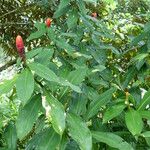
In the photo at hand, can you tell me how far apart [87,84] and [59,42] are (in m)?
0.25

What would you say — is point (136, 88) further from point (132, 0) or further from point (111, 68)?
point (132, 0)

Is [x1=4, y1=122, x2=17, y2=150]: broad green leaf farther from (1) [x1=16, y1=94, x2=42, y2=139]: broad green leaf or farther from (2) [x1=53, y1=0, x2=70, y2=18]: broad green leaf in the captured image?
(2) [x1=53, y1=0, x2=70, y2=18]: broad green leaf

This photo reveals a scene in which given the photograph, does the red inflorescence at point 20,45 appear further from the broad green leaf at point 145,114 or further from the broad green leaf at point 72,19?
the broad green leaf at point 72,19

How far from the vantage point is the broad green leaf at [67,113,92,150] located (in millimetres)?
1209

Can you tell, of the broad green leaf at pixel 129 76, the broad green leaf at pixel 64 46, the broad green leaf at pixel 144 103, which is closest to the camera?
the broad green leaf at pixel 144 103

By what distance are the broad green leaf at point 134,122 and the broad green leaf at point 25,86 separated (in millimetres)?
388

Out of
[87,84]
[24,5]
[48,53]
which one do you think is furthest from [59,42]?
[24,5]

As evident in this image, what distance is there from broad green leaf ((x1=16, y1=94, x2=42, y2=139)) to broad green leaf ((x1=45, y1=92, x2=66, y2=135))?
6 cm

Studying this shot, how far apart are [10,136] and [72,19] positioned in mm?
866

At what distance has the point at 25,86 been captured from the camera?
1.17m

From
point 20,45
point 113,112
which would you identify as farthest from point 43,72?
point 113,112

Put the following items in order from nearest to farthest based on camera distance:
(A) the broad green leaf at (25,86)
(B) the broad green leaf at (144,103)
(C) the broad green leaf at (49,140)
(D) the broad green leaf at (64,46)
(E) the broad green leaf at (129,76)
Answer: (A) the broad green leaf at (25,86), (C) the broad green leaf at (49,140), (B) the broad green leaf at (144,103), (D) the broad green leaf at (64,46), (E) the broad green leaf at (129,76)

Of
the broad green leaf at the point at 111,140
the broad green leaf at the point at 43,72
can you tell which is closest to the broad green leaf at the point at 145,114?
the broad green leaf at the point at 111,140

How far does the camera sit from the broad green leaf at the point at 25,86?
3.79 ft
